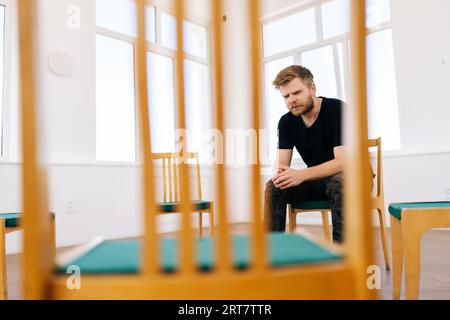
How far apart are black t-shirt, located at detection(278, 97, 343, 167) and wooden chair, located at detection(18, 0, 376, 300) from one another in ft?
4.14

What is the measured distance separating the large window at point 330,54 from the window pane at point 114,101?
5.76 feet

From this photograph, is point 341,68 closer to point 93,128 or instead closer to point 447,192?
point 447,192

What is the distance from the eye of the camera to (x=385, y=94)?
381 cm

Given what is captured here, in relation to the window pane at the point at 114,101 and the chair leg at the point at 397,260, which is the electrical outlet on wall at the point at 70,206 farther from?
the chair leg at the point at 397,260

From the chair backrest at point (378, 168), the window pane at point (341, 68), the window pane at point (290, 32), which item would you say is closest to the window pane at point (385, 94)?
the window pane at point (341, 68)

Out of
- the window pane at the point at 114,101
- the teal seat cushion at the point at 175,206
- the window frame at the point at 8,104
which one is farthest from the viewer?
the window pane at the point at 114,101

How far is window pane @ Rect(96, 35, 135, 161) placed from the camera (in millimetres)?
3670

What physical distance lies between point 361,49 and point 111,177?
3.16m

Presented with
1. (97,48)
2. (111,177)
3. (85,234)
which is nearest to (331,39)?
(97,48)

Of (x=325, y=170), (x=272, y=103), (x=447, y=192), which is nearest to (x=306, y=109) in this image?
(x=325, y=170)

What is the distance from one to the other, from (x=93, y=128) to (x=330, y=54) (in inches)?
107

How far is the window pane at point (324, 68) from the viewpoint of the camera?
427 centimetres
